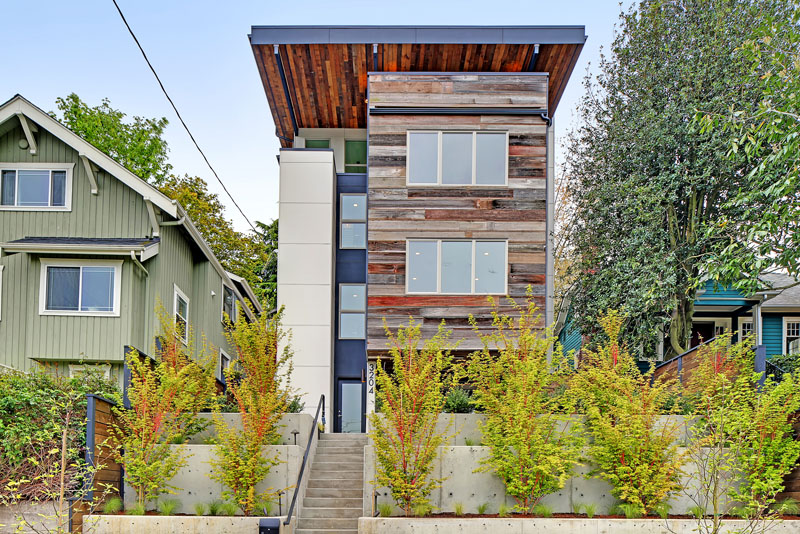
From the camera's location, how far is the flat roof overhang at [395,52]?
19.2 metres

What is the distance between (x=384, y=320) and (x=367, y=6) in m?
9.01

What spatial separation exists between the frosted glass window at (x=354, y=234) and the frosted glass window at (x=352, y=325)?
1.85 meters

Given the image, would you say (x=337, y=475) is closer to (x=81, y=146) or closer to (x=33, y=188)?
(x=81, y=146)

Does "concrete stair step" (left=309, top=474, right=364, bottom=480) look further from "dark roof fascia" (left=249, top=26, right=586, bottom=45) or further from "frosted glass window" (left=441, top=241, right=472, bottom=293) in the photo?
"dark roof fascia" (left=249, top=26, right=586, bottom=45)

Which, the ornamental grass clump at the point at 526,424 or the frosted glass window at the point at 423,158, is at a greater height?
the frosted glass window at the point at 423,158

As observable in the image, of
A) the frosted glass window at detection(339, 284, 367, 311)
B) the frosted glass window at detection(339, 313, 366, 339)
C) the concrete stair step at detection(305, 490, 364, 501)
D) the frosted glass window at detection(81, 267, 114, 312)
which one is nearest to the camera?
the concrete stair step at detection(305, 490, 364, 501)

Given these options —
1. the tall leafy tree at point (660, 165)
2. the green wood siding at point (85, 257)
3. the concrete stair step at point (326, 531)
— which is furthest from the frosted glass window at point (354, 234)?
the concrete stair step at point (326, 531)

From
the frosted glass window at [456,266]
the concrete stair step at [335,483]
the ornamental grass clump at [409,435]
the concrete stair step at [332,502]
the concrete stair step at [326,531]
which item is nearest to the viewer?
the ornamental grass clump at [409,435]

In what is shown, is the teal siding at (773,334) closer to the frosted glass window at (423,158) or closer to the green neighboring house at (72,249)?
the frosted glass window at (423,158)

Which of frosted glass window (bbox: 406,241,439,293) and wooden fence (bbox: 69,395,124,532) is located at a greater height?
frosted glass window (bbox: 406,241,439,293)

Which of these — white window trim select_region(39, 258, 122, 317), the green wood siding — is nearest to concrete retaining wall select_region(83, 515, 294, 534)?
the green wood siding

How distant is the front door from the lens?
21.5 m

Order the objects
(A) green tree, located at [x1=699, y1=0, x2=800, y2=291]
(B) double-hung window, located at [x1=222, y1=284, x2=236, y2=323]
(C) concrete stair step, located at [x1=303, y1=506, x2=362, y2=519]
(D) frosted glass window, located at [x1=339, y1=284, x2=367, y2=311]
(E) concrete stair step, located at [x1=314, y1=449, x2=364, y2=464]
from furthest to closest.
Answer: (B) double-hung window, located at [x1=222, y1=284, x2=236, y2=323]
(D) frosted glass window, located at [x1=339, y1=284, x2=367, y2=311]
(E) concrete stair step, located at [x1=314, y1=449, x2=364, y2=464]
(A) green tree, located at [x1=699, y1=0, x2=800, y2=291]
(C) concrete stair step, located at [x1=303, y1=506, x2=362, y2=519]

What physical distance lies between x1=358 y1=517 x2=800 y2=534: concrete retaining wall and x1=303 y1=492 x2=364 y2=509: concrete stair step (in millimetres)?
1581
